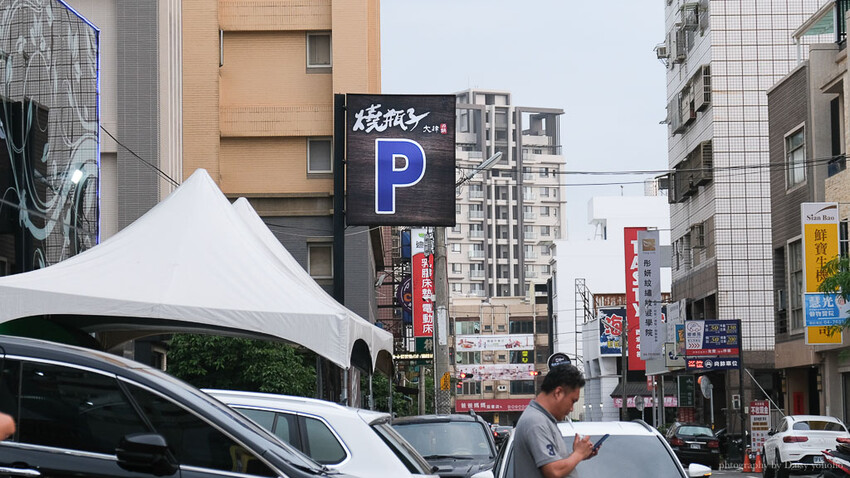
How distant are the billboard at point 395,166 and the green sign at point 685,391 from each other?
1405 inches

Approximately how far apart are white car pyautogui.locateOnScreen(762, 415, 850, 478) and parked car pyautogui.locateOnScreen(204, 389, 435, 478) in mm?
18353

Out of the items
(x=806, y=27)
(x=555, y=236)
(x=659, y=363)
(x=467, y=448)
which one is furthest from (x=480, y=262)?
(x=467, y=448)

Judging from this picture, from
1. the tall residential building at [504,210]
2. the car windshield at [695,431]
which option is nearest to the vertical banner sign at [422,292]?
the car windshield at [695,431]

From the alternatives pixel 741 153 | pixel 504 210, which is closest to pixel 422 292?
pixel 741 153

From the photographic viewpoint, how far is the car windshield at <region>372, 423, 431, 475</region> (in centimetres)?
925

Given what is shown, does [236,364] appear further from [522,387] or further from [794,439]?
[522,387]

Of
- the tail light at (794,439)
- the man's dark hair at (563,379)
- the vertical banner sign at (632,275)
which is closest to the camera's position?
the man's dark hair at (563,379)

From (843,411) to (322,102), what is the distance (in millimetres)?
17683

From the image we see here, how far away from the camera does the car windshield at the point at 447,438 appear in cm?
1510

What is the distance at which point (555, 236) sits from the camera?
15600cm

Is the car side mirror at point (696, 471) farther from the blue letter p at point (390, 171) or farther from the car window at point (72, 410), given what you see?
the blue letter p at point (390, 171)

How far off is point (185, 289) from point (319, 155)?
25.0 metres

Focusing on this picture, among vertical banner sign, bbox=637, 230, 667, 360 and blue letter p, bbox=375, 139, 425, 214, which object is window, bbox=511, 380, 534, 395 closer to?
vertical banner sign, bbox=637, 230, 667, 360

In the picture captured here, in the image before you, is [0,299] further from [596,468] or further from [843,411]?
[843,411]
